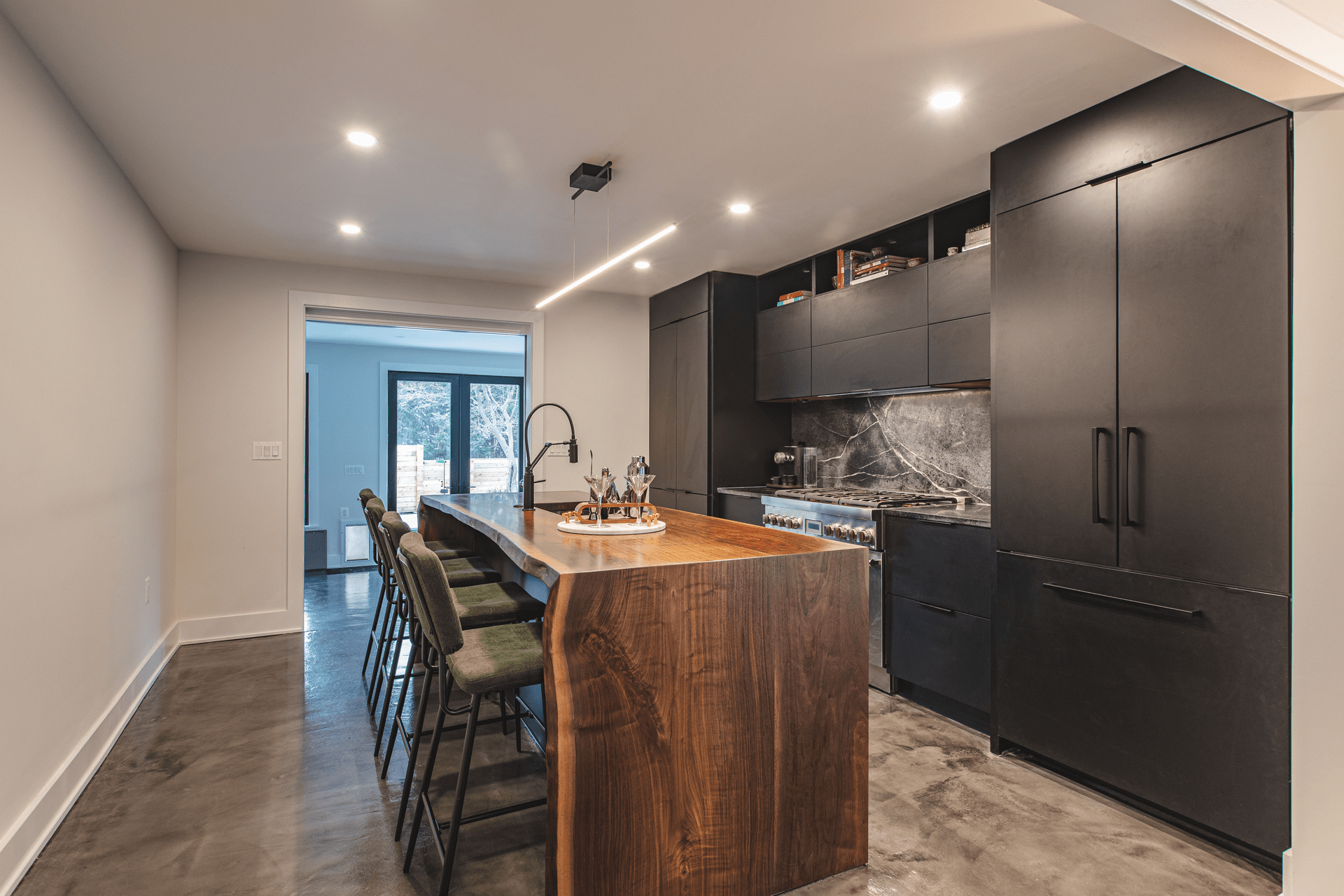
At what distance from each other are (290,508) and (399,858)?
318cm

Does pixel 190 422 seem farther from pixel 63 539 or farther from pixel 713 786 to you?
pixel 713 786

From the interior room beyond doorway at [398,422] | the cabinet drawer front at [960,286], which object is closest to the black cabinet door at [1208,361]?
the cabinet drawer front at [960,286]

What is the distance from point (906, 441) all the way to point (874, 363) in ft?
1.84

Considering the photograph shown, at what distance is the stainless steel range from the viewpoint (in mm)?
3316

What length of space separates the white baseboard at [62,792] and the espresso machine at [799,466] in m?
3.71

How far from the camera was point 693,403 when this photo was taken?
194 inches

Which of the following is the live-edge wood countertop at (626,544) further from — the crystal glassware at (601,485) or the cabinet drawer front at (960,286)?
the cabinet drawer front at (960,286)

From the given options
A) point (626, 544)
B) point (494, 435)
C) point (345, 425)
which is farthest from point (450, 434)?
point (626, 544)

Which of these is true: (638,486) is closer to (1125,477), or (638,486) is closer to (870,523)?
(870,523)

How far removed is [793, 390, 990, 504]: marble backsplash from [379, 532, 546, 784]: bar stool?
2336mm

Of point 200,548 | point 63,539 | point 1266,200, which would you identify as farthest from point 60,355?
point 1266,200

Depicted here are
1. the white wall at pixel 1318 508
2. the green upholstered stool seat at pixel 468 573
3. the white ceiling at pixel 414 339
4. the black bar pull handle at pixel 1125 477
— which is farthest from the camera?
the white ceiling at pixel 414 339

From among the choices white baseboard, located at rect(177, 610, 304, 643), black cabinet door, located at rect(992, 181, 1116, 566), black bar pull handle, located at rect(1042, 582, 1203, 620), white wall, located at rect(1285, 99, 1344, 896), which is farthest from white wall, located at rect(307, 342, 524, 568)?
white wall, located at rect(1285, 99, 1344, 896)

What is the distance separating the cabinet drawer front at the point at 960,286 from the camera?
A: 3.06 m
